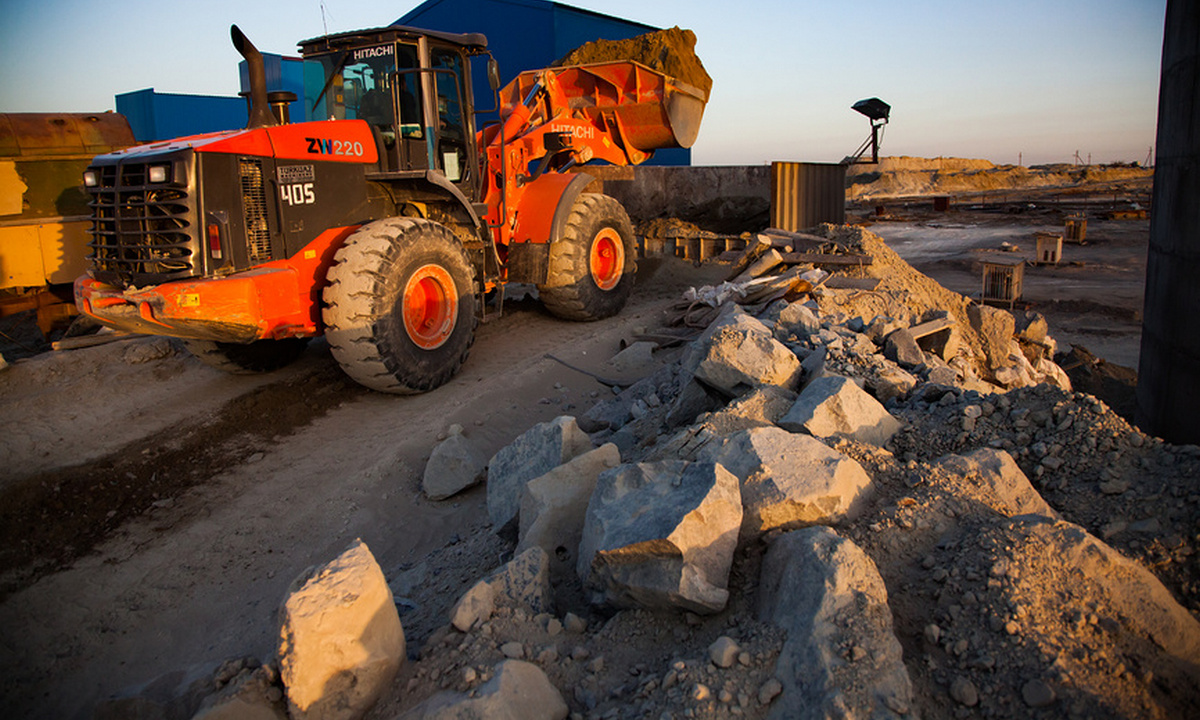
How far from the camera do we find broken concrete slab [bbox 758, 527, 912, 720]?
2043 mm

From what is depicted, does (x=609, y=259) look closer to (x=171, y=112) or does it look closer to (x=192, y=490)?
(x=192, y=490)

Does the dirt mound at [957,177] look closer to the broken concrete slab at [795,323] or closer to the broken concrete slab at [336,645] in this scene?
the broken concrete slab at [795,323]

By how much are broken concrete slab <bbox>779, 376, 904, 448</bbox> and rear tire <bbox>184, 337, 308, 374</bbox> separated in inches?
177

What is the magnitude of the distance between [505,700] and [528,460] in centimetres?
185

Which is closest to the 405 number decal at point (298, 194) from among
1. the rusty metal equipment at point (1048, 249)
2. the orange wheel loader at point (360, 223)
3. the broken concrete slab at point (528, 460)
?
Result: the orange wheel loader at point (360, 223)

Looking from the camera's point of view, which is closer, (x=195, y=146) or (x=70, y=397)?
(x=195, y=146)

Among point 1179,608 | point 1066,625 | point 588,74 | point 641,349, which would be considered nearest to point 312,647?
point 1066,625

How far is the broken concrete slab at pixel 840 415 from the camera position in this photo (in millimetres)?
3561

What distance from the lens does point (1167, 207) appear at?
489 centimetres

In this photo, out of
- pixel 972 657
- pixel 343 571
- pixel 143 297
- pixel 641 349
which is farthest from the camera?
pixel 641 349

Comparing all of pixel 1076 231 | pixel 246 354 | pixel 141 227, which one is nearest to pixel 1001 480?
pixel 141 227

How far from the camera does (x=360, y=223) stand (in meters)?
6.27

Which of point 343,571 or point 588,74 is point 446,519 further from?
point 588,74

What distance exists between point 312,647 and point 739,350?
2.91 meters
